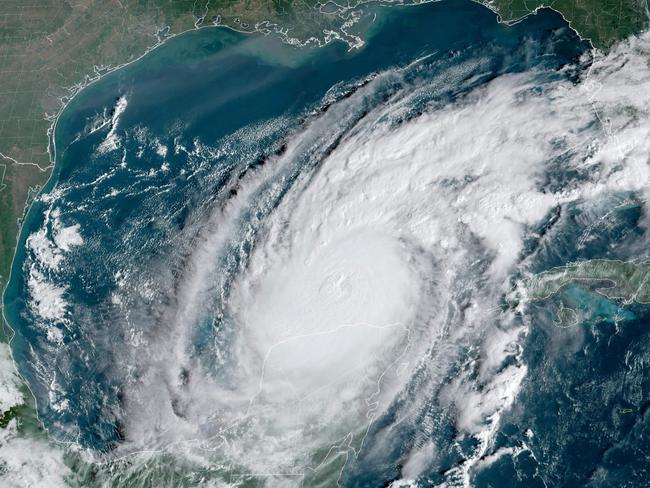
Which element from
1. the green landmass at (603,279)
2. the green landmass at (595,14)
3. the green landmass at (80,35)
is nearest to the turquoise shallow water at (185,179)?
the green landmass at (595,14)

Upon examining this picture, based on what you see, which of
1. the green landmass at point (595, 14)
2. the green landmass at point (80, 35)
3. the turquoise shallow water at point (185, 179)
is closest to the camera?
the turquoise shallow water at point (185, 179)

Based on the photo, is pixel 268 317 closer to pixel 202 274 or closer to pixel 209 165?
pixel 202 274

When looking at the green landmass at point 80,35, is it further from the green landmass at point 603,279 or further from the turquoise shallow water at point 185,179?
the green landmass at point 603,279

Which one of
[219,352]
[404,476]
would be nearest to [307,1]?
[219,352]

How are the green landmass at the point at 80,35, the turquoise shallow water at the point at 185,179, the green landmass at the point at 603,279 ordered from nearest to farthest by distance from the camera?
the green landmass at the point at 603,279 → the turquoise shallow water at the point at 185,179 → the green landmass at the point at 80,35

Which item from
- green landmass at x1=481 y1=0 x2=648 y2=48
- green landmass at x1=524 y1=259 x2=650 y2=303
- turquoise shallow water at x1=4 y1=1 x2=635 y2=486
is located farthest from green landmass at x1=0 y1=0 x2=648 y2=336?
green landmass at x1=524 y1=259 x2=650 y2=303

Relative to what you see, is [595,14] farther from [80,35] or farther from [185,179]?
[80,35]
